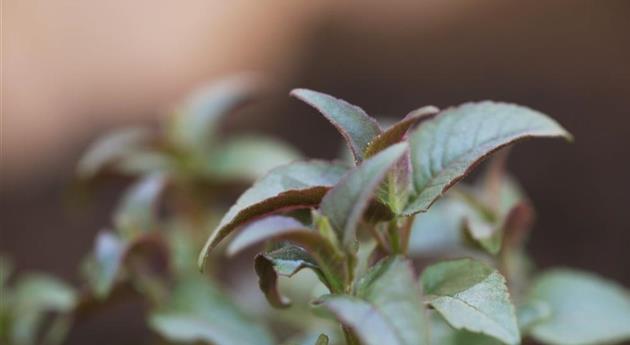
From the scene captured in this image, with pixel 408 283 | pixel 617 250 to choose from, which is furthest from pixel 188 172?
pixel 617 250

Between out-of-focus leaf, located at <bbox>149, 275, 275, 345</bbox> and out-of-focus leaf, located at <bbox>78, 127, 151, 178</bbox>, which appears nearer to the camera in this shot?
out-of-focus leaf, located at <bbox>149, 275, 275, 345</bbox>

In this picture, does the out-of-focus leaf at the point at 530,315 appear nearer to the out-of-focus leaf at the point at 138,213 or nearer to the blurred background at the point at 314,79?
the out-of-focus leaf at the point at 138,213

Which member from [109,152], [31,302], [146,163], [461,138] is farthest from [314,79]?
[461,138]

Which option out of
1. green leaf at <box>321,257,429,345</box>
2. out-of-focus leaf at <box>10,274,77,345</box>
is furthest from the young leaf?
out-of-focus leaf at <box>10,274,77,345</box>

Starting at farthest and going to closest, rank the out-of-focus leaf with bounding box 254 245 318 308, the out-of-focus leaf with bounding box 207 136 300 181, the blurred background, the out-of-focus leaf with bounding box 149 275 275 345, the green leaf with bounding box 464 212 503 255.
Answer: the blurred background < the out-of-focus leaf with bounding box 207 136 300 181 < the out-of-focus leaf with bounding box 149 275 275 345 < the green leaf with bounding box 464 212 503 255 < the out-of-focus leaf with bounding box 254 245 318 308

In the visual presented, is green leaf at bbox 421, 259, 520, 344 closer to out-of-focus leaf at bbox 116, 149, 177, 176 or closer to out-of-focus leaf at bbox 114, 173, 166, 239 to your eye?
out-of-focus leaf at bbox 114, 173, 166, 239

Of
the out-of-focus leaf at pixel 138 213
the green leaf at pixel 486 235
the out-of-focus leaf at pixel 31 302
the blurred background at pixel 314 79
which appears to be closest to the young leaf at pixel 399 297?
the green leaf at pixel 486 235
